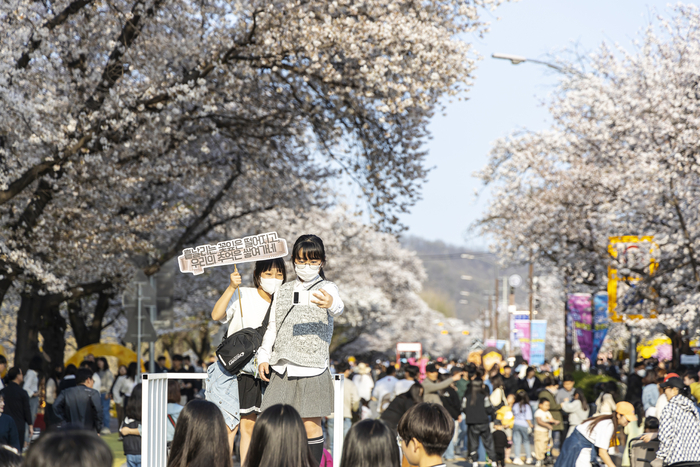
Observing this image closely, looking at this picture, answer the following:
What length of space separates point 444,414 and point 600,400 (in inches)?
451

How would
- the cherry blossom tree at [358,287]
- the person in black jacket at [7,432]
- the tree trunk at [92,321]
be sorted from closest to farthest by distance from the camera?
the person in black jacket at [7,432] < the tree trunk at [92,321] < the cherry blossom tree at [358,287]

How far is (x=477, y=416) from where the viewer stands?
14.8m

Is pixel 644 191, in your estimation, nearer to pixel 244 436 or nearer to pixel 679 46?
pixel 679 46

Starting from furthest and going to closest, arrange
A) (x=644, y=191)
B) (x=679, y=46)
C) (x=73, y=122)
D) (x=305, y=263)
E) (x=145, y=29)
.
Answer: (x=679, y=46) < (x=644, y=191) < (x=145, y=29) < (x=73, y=122) < (x=305, y=263)

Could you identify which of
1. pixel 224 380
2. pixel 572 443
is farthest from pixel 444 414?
pixel 572 443

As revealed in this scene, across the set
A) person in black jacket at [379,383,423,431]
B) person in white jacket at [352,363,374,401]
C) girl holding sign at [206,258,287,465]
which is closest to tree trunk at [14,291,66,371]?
person in white jacket at [352,363,374,401]

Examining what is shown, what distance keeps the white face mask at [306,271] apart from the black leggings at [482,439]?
10.1m

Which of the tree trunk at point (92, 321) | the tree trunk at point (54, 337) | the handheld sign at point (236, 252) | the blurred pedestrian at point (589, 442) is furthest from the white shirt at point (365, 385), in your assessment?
the handheld sign at point (236, 252)

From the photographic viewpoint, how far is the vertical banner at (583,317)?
24.1m

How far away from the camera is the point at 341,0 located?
13.5 metres

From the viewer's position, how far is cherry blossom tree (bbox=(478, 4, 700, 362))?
18281mm

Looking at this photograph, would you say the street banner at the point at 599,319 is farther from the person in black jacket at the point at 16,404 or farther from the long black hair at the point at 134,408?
the long black hair at the point at 134,408

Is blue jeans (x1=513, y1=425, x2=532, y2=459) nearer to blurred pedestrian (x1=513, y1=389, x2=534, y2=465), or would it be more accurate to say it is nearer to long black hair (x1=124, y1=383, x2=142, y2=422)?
blurred pedestrian (x1=513, y1=389, x2=534, y2=465)

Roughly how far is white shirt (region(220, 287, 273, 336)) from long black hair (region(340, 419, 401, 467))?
240 cm
